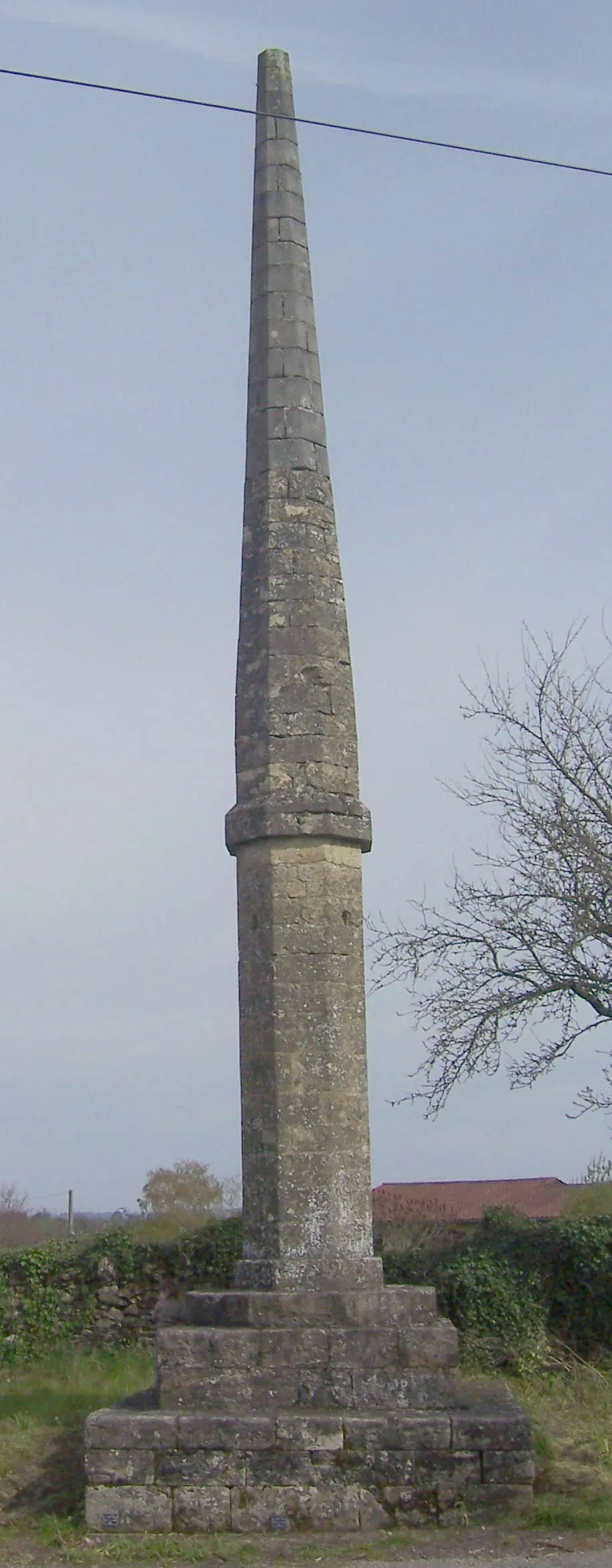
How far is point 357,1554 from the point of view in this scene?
24.0 feet

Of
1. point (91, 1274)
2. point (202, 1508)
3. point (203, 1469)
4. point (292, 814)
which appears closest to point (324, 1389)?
point (203, 1469)

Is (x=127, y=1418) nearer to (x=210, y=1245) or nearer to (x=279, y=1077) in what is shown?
(x=279, y=1077)

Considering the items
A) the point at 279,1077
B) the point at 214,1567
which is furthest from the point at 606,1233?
the point at 214,1567

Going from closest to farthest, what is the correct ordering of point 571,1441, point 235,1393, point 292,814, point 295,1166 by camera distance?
1. point 235,1393
2. point 295,1166
3. point 292,814
4. point 571,1441

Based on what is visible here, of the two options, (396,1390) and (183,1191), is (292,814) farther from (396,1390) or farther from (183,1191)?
(183,1191)

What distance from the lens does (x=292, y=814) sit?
359 inches

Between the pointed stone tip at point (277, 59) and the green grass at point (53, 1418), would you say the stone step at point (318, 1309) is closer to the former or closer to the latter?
the green grass at point (53, 1418)

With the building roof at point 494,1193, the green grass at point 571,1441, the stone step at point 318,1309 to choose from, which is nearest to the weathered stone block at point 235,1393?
the stone step at point 318,1309

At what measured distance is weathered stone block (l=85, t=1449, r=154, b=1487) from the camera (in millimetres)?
7832

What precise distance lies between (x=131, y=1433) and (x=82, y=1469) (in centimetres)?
129

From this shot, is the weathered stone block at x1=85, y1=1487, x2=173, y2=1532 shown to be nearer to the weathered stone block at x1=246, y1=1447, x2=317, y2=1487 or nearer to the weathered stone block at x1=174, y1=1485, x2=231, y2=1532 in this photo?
the weathered stone block at x1=174, y1=1485, x2=231, y2=1532

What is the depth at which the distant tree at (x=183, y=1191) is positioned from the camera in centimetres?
2395

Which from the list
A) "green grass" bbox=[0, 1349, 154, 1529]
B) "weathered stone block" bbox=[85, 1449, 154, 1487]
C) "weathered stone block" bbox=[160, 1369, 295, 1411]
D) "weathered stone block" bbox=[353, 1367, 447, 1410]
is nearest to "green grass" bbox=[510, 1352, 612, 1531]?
"weathered stone block" bbox=[353, 1367, 447, 1410]

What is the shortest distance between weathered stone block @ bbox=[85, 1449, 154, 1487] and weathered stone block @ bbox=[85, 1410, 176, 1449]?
3 centimetres
